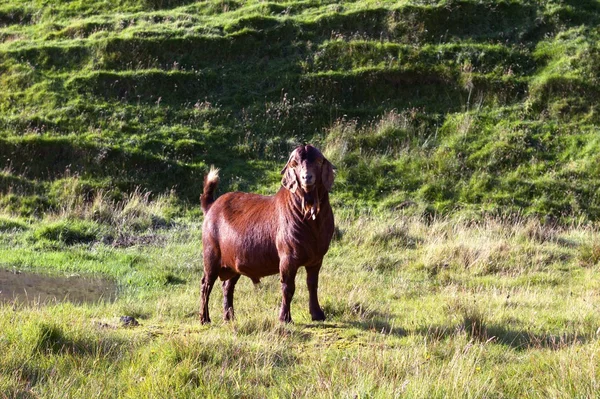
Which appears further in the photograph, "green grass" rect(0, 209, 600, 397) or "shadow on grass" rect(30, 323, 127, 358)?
"shadow on grass" rect(30, 323, 127, 358)

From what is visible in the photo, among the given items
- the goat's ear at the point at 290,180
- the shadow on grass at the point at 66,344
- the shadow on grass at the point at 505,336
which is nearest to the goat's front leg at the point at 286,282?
the goat's ear at the point at 290,180

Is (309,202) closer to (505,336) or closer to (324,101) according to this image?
(505,336)

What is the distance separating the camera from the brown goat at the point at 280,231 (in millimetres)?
6441

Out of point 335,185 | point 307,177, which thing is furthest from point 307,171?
point 335,185

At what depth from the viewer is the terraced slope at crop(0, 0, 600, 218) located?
1658 centimetres

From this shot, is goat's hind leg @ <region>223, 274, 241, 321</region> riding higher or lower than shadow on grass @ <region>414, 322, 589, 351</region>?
lower

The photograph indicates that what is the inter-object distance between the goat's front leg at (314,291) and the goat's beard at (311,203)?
0.69 m

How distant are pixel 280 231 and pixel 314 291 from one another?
2.51 feet

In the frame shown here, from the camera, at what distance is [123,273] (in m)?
11.1

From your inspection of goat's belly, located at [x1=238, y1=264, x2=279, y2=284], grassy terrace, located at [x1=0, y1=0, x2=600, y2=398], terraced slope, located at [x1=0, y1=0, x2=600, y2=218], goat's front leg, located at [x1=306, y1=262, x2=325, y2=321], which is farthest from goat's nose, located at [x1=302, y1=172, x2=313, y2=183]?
terraced slope, located at [x1=0, y1=0, x2=600, y2=218]

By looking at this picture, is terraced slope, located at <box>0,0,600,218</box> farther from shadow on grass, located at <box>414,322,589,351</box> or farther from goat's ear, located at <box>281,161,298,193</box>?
goat's ear, located at <box>281,161,298,193</box>

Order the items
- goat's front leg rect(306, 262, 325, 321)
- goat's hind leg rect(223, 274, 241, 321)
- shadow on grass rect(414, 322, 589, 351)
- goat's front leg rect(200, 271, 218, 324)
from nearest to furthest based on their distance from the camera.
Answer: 1. shadow on grass rect(414, 322, 589, 351)
2. goat's front leg rect(306, 262, 325, 321)
3. goat's front leg rect(200, 271, 218, 324)
4. goat's hind leg rect(223, 274, 241, 321)

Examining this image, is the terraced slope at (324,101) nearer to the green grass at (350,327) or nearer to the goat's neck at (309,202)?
the green grass at (350,327)

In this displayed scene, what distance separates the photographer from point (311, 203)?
6402mm
